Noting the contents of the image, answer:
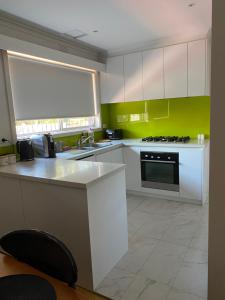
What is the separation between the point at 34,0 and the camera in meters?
2.07

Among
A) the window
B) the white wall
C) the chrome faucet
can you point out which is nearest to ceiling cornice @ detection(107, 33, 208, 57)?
the window

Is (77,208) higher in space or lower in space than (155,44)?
lower

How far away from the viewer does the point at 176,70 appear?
10.8 feet

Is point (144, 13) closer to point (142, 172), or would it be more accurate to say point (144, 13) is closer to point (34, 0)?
point (34, 0)

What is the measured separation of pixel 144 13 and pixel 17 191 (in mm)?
2172

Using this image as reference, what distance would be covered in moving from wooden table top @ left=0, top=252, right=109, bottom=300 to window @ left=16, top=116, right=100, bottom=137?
210 cm

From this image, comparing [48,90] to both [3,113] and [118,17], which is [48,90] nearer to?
[3,113]

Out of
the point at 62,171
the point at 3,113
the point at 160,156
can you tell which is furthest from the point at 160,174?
the point at 3,113

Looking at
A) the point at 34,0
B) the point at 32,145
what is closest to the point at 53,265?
the point at 32,145

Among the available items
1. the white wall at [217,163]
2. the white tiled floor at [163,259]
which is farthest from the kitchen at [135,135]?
the white wall at [217,163]

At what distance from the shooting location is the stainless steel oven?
3.29 m

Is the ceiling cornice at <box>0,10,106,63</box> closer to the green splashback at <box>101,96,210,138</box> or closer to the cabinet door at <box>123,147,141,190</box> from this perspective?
the green splashback at <box>101,96,210,138</box>

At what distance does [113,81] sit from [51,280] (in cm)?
341

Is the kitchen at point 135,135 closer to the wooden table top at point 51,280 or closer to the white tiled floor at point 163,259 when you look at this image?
the white tiled floor at point 163,259
